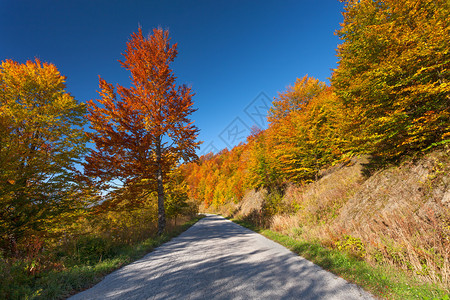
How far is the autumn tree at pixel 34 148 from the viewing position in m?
6.04

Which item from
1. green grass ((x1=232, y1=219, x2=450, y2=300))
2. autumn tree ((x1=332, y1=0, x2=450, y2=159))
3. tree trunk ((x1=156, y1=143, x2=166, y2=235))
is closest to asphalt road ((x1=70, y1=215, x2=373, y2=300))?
green grass ((x1=232, y1=219, x2=450, y2=300))

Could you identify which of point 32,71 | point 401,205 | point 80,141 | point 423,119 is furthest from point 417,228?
point 32,71

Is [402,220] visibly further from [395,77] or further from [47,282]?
[47,282]

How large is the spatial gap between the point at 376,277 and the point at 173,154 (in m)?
10.2

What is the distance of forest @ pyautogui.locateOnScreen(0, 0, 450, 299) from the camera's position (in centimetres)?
438

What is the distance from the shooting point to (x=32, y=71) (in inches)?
318

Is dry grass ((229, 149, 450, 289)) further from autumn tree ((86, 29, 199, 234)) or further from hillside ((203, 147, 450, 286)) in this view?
autumn tree ((86, 29, 199, 234))

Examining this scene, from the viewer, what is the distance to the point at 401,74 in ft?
20.1

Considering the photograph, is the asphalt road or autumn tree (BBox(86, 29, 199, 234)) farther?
autumn tree (BBox(86, 29, 199, 234))

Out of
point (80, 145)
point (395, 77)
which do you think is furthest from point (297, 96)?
point (80, 145)

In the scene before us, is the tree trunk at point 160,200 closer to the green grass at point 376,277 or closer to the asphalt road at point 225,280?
the asphalt road at point 225,280

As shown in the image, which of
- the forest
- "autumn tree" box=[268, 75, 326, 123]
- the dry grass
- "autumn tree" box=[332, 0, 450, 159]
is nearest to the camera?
the dry grass

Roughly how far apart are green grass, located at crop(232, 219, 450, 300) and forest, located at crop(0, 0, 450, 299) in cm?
33

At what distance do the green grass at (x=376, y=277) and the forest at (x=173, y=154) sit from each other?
33 centimetres
